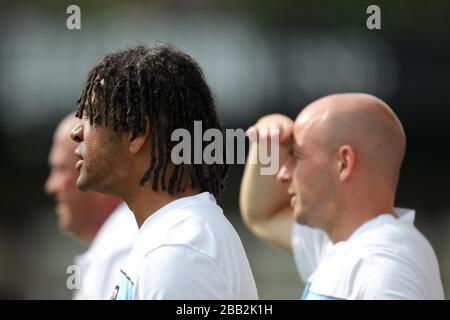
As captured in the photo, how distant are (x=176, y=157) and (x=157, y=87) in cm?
23

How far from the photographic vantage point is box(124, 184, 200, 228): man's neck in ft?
11.5

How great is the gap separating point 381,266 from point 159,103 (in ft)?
4.22

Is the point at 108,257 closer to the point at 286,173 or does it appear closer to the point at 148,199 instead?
the point at 286,173

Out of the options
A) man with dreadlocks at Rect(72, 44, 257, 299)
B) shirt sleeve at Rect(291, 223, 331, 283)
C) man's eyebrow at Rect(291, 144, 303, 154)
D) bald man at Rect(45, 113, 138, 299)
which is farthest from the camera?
bald man at Rect(45, 113, 138, 299)

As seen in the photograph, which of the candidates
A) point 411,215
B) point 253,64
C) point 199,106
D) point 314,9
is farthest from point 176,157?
point 314,9

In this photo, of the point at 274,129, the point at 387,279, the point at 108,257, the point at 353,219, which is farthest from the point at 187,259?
the point at 108,257

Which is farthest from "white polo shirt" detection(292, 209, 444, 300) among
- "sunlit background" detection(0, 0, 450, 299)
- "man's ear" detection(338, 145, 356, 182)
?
"sunlit background" detection(0, 0, 450, 299)

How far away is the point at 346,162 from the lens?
4.82m

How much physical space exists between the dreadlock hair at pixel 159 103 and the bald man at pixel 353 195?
106 centimetres

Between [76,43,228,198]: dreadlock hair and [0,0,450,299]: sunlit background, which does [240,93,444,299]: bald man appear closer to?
[76,43,228,198]: dreadlock hair

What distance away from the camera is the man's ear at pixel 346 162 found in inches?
189

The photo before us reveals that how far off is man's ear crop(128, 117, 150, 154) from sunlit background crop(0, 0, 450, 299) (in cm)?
856

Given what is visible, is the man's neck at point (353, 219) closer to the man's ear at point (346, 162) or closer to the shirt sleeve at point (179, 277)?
the man's ear at point (346, 162)

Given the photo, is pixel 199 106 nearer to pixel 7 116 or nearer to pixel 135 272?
pixel 135 272
